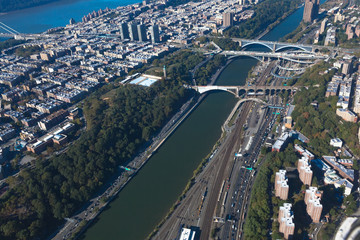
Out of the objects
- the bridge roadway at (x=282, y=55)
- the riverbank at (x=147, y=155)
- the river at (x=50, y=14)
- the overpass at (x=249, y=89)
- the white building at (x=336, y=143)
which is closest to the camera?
the riverbank at (x=147, y=155)

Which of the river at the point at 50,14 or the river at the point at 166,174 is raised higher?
the river at the point at 50,14

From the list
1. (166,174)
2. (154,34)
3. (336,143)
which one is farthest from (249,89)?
(154,34)

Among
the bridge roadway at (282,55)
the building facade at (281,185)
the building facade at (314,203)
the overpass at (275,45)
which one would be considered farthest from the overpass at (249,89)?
the building facade at (314,203)

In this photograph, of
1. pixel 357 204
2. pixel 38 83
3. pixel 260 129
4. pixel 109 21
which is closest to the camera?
pixel 357 204

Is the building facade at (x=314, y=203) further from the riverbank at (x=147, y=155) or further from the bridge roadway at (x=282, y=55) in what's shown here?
the bridge roadway at (x=282, y=55)

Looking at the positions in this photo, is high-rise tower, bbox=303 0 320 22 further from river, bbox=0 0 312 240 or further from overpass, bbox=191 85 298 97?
overpass, bbox=191 85 298 97

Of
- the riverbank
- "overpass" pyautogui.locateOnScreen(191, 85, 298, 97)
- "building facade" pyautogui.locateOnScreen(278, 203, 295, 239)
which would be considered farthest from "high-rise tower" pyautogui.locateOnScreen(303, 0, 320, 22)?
"building facade" pyautogui.locateOnScreen(278, 203, 295, 239)

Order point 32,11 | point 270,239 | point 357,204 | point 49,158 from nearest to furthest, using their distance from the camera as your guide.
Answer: point 270,239, point 357,204, point 49,158, point 32,11

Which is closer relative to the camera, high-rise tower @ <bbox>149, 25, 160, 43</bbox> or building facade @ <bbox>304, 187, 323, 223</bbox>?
building facade @ <bbox>304, 187, 323, 223</bbox>

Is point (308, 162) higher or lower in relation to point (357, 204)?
higher

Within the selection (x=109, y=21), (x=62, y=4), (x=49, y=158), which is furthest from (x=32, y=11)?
(x=49, y=158)

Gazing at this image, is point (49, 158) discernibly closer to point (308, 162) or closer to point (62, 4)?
point (308, 162)
